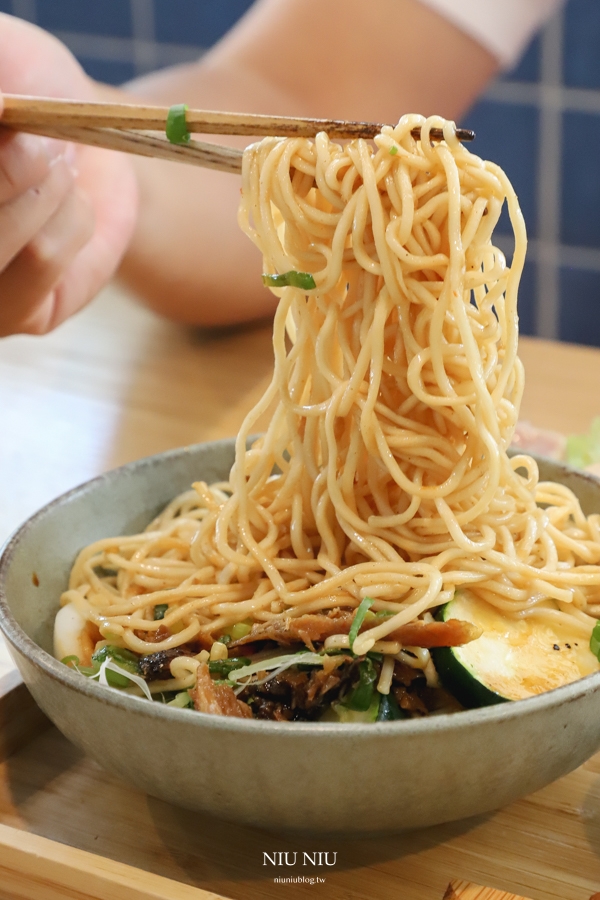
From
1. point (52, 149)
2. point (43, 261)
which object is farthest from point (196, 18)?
point (43, 261)

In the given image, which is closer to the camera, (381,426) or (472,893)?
(472,893)

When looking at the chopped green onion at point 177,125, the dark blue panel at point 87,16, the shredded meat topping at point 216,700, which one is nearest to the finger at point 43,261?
the chopped green onion at point 177,125

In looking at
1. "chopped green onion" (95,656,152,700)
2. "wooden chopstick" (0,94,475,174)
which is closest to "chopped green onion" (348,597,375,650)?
"chopped green onion" (95,656,152,700)

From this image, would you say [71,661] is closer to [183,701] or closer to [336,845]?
[183,701]

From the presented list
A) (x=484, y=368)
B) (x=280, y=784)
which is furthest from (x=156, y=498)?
(x=280, y=784)

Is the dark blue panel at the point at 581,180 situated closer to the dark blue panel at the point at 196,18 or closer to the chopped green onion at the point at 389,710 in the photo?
the dark blue panel at the point at 196,18
